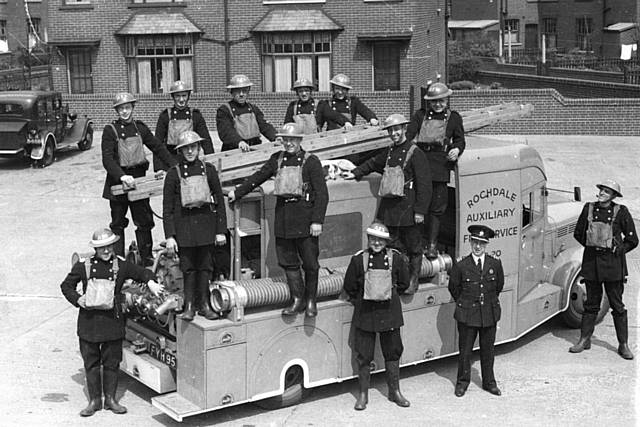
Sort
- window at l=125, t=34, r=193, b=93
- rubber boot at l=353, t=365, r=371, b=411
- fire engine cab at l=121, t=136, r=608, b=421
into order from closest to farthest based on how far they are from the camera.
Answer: fire engine cab at l=121, t=136, r=608, b=421
rubber boot at l=353, t=365, r=371, b=411
window at l=125, t=34, r=193, b=93

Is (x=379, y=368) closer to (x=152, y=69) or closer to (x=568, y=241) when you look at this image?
(x=568, y=241)

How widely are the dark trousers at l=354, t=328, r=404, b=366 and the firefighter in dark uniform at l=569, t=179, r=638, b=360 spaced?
106 inches

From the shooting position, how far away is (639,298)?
13.2 m

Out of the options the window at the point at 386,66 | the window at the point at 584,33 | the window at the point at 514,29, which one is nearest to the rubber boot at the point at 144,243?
the window at the point at 386,66

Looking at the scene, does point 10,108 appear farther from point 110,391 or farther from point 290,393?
point 290,393

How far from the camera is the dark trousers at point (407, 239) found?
9.89 m

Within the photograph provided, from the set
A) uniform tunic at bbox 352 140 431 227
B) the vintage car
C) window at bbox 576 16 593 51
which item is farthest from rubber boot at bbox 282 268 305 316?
window at bbox 576 16 593 51

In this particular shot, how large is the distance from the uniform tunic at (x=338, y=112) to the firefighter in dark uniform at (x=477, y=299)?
338 cm

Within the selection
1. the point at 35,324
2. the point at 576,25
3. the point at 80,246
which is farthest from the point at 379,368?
the point at 576,25

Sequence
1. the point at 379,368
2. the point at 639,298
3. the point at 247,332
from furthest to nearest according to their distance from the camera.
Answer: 1. the point at 639,298
2. the point at 379,368
3. the point at 247,332

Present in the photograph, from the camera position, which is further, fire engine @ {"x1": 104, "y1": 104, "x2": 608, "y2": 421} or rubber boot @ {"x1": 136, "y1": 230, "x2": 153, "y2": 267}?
rubber boot @ {"x1": 136, "y1": 230, "x2": 153, "y2": 267}

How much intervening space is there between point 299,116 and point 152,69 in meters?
19.0

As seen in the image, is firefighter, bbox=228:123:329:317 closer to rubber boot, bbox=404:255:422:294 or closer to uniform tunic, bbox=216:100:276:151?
rubber boot, bbox=404:255:422:294

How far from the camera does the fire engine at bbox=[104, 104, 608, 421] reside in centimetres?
884
